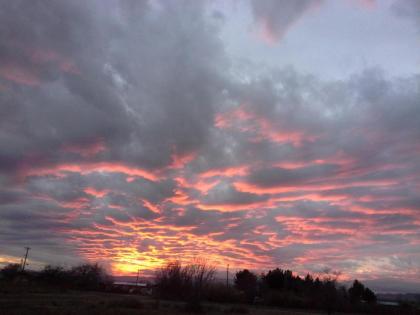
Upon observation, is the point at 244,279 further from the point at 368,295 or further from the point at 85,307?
the point at 85,307

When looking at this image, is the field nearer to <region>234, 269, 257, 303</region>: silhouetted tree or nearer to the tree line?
the tree line

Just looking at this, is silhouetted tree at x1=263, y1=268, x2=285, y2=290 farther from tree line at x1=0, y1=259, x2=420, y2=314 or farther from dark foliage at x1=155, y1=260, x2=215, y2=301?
dark foliage at x1=155, y1=260, x2=215, y2=301

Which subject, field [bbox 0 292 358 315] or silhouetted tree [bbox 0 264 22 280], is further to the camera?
silhouetted tree [bbox 0 264 22 280]

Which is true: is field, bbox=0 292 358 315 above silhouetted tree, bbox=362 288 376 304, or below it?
below

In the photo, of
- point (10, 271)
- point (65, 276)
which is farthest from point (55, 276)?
point (10, 271)

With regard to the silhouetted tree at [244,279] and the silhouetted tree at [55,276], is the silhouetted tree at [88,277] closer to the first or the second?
the silhouetted tree at [55,276]

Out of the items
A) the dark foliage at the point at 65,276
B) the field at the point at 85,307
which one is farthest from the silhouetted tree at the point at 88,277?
the field at the point at 85,307

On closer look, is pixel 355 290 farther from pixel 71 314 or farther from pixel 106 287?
pixel 71 314

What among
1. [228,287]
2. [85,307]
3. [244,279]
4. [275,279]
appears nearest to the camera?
[85,307]

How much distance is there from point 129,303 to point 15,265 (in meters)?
69.4

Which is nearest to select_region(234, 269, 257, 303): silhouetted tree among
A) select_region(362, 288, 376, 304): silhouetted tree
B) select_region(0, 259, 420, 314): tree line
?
select_region(0, 259, 420, 314): tree line

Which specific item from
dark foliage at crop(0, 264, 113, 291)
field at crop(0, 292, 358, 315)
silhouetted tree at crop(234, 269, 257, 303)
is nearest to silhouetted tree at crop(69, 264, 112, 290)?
dark foliage at crop(0, 264, 113, 291)

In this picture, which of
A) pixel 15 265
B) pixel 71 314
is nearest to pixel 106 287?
pixel 15 265

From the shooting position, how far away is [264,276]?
274 ft
